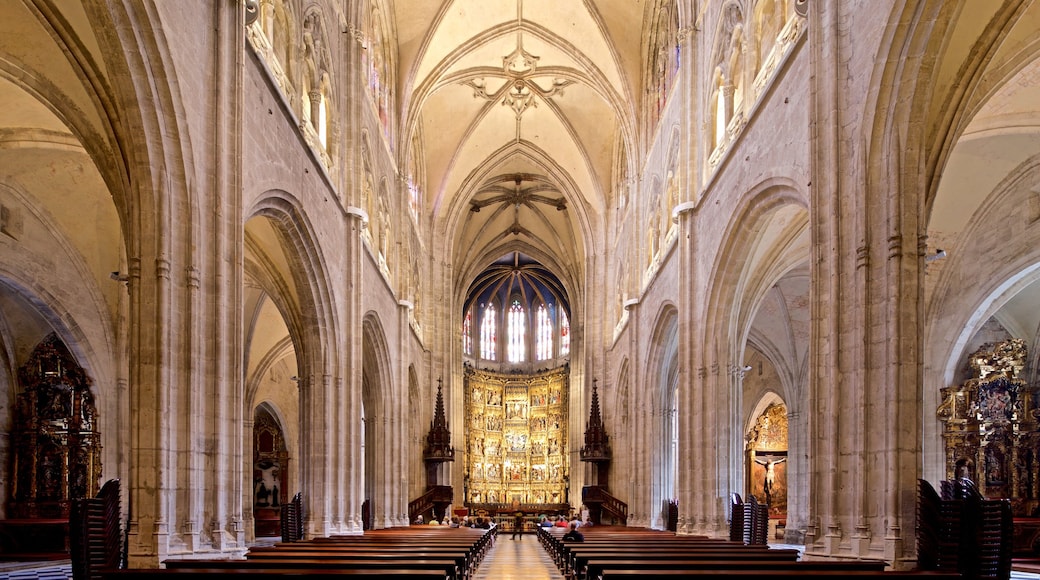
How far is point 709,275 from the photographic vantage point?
18078 mm

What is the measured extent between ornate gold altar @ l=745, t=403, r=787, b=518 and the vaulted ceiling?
33.7 feet

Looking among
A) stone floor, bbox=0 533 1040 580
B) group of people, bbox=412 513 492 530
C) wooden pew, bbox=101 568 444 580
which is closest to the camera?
wooden pew, bbox=101 568 444 580

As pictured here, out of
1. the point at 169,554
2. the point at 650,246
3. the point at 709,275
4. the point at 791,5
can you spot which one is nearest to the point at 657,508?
the point at 650,246

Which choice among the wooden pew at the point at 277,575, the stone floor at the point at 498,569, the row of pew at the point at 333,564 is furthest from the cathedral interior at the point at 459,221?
the wooden pew at the point at 277,575

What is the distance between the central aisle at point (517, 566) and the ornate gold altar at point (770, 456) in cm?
1144

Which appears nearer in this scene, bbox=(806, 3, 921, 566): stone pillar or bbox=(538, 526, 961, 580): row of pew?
bbox=(538, 526, 961, 580): row of pew

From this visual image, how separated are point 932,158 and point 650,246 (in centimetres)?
1550

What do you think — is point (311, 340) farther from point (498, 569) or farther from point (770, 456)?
point (770, 456)

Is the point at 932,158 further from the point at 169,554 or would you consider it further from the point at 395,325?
the point at 395,325

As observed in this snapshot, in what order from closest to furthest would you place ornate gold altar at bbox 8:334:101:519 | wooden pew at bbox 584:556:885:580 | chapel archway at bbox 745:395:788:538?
wooden pew at bbox 584:556:885:580, ornate gold altar at bbox 8:334:101:519, chapel archway at bbox 745:395:788:538

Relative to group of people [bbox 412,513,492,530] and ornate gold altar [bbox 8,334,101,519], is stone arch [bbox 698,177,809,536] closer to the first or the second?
ornate gold altar [bbox 8,334,101,519]

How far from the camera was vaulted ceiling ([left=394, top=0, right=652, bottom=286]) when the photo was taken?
90.9 feet

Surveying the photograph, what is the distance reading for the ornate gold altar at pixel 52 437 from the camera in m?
19.4

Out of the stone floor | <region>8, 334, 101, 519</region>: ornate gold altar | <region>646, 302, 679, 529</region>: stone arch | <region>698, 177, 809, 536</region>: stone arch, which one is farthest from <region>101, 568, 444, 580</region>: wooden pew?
<region>646, 302, 679, 529</region>: stone arch
